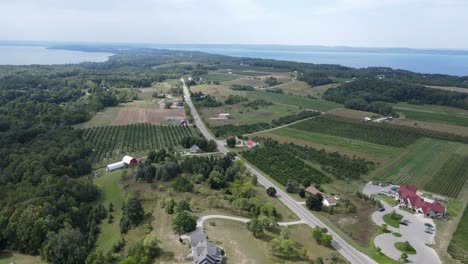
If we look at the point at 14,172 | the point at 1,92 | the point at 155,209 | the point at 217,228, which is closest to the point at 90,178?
the point at 14,172

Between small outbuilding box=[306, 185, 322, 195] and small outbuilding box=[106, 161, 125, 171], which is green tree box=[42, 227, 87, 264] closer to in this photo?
small outbuilding box=[106, 161, 125, 171]

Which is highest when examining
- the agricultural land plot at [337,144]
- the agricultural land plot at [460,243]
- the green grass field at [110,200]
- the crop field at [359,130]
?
the crop field at [359,130]

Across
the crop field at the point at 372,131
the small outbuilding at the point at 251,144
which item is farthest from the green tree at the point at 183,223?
the crop field at the point at 372,131

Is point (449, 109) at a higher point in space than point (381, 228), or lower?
higher

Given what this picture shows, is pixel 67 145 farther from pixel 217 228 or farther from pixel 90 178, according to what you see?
pixel 217 228

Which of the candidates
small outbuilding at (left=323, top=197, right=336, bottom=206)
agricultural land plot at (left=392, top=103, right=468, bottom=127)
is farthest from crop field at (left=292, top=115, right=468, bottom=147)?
small outbuilding at (left=323, top=197, right=336, bottom=206)

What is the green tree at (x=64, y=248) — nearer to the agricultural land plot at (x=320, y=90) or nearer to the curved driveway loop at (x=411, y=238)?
the curved driveway loop at (x=411, y=238)
